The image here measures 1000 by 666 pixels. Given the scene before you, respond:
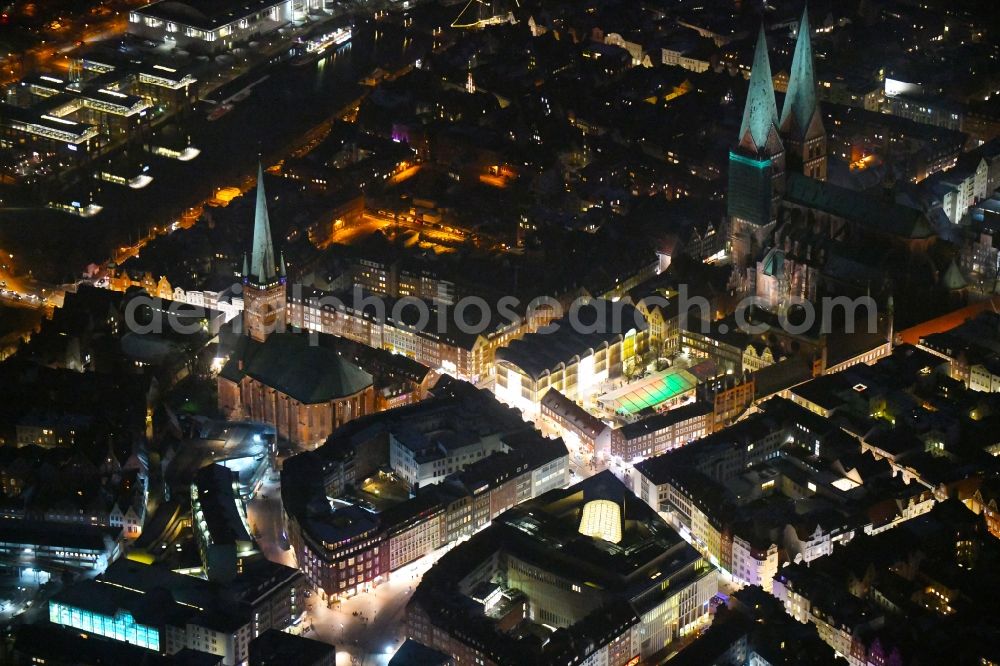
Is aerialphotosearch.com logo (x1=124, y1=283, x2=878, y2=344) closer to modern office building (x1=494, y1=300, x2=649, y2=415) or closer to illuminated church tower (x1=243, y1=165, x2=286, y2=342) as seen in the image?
modern office building (x1=494, y1=300, x2=649, y2=415)

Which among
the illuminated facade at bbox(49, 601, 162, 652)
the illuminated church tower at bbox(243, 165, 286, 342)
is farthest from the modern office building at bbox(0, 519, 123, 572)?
the illuminated church tower at bbox(243, 165, 286, 342)

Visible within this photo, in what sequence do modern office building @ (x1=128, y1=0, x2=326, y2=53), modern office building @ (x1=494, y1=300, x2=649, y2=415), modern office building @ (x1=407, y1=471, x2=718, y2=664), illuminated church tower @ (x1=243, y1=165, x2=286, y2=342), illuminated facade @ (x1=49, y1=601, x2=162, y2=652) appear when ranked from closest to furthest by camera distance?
modern office building @ (x1=407, y1=471, x2=718, y2=664), illuminated facade @ (x1=49, y1=601, x2=162, y2=652), modern office building @ (x1=494, y1=300, x2=649, y2=415), illuminated church tower @ (x1=243, y1=165, x2=286, y2=342), modern office building @ (x1=128, y1=0, x2=326, y2=53)

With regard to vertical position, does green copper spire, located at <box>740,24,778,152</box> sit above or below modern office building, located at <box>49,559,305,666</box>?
above

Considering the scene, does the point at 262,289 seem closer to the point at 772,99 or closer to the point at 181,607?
the point at 181,607

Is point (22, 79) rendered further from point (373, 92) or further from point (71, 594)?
point (71, 594)

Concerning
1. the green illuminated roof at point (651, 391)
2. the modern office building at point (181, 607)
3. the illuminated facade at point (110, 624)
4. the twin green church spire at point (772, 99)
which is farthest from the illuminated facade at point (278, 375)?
the twin green church spire at point (772, 99)

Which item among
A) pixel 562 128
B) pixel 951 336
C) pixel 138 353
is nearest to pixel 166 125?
pixel 562 128
